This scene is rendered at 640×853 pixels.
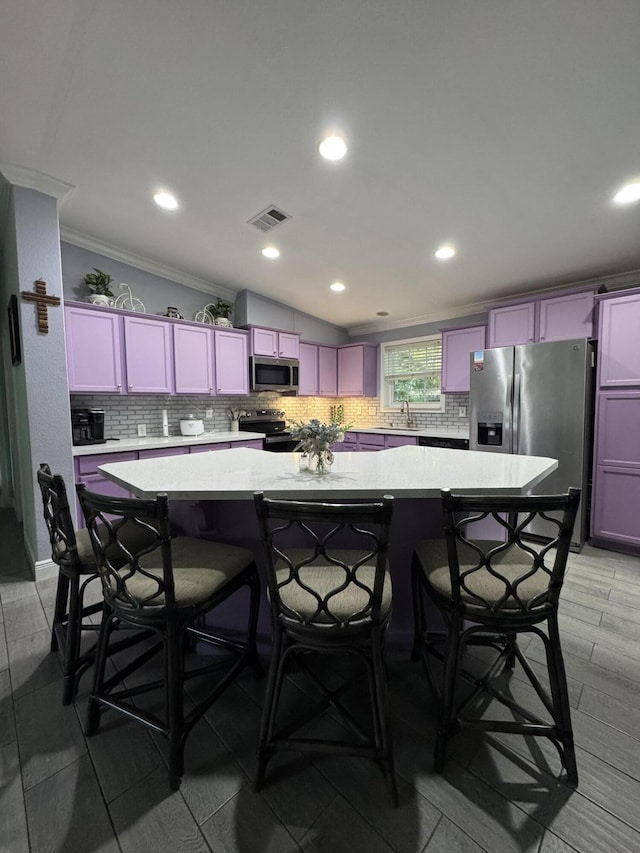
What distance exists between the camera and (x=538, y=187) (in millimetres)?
2389

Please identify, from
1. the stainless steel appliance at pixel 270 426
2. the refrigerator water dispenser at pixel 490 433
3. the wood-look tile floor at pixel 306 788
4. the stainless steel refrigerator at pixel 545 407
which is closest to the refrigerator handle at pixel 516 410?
the stainless steel refrigerator at pixel 545 407

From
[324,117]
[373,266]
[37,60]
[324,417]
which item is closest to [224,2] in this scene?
[324,117]

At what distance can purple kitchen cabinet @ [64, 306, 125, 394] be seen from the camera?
3170 mm

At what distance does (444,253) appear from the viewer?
3312mm

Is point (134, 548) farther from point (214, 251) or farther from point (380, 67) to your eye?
point (214, 251)

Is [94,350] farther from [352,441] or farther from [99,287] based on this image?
→ [352,441]

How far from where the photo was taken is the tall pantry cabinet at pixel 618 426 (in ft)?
9.41

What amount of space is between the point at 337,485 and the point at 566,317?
314 centimetres

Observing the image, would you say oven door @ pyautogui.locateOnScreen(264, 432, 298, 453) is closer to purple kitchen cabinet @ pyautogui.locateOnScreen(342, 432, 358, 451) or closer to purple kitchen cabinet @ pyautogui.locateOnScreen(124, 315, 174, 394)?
purple kitchen cabinet @ pyautogui.locateOnScreen(342, 432, 358, 451)

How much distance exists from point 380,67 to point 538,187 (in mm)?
1349

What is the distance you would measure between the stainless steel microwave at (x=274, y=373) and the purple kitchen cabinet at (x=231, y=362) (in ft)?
0.33

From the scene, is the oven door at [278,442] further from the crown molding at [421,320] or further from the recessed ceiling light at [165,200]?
the recessed ceiling light at [165,200]

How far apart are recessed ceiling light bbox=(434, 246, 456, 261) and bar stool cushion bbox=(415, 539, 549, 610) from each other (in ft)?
9.00

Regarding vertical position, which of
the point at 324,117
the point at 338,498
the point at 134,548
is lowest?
the point at 134,548
